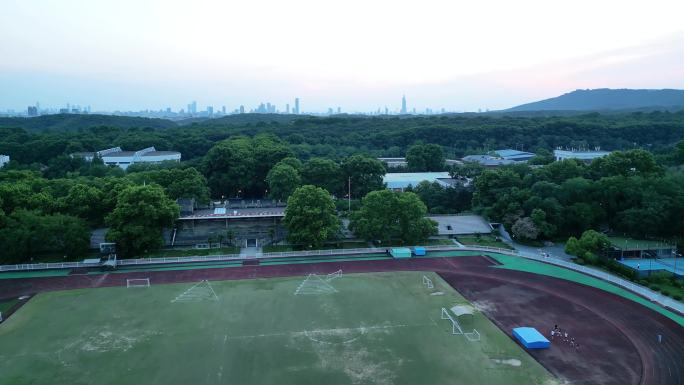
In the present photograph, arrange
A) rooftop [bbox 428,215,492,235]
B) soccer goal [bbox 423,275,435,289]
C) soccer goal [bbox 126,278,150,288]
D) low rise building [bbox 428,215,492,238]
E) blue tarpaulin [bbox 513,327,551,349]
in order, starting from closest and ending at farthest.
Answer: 1. blue tarpaulin [bbox 513,327,551,349]
2. soccer goal [bbox 423,275,435,289]
3. soccer goal [bbox 126,278,150,288]
4. low rise building [bbox 428,215,492,238]
5. rooftop [bbox 428,215,492,235]

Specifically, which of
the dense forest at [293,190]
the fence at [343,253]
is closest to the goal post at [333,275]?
the fence at [343,253]

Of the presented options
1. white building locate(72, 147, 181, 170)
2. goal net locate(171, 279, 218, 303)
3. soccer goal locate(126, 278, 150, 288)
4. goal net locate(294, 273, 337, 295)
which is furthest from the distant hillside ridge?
goal net locate(294, 273, 337, 295)

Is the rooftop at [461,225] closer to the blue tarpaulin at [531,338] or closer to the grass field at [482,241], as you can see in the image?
the grass field at [482,241]

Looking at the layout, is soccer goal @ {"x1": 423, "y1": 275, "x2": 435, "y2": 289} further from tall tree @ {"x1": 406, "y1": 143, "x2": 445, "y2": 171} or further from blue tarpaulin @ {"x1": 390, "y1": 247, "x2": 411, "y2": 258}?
tall tree @ {"x1": 406, "y1": 143, "x2": 445, "y2": 171}

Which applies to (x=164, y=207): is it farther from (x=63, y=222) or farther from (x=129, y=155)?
(x=129, y=155)

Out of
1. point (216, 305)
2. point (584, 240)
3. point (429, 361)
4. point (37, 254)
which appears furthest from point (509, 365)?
point (37, 254)

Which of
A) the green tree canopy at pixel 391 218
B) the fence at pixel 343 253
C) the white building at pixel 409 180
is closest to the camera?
the fence at pixel 343 253
